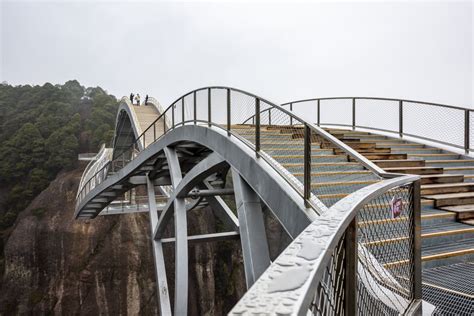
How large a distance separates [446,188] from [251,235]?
299cm

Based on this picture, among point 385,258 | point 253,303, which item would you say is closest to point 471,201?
point 385,258

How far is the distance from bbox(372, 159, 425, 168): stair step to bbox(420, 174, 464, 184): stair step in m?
0.51

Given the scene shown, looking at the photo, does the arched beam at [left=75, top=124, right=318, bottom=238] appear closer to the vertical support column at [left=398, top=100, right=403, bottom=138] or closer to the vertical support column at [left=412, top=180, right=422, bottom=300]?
the vertical support column at [left=412, top=180, right=422, bottom=300]

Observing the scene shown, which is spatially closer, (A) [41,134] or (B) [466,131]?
(B) [466,131]

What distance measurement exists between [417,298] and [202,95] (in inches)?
238

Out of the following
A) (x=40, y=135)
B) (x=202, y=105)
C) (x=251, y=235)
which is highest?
(x=40, y=135)

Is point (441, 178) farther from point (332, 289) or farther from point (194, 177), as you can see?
point (332, 289)

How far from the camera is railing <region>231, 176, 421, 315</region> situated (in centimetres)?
83

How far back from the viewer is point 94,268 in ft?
89.3

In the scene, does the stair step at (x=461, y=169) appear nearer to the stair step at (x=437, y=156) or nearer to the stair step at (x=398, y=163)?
the stair step at (x=398, y=163)

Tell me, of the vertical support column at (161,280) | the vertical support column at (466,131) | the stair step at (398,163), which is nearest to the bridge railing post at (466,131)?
the vertical support column at (466,131)

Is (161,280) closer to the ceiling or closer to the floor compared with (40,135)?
closer to the floor

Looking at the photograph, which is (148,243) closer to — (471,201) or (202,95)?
(202,95)

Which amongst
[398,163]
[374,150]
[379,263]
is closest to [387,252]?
[379,263]
